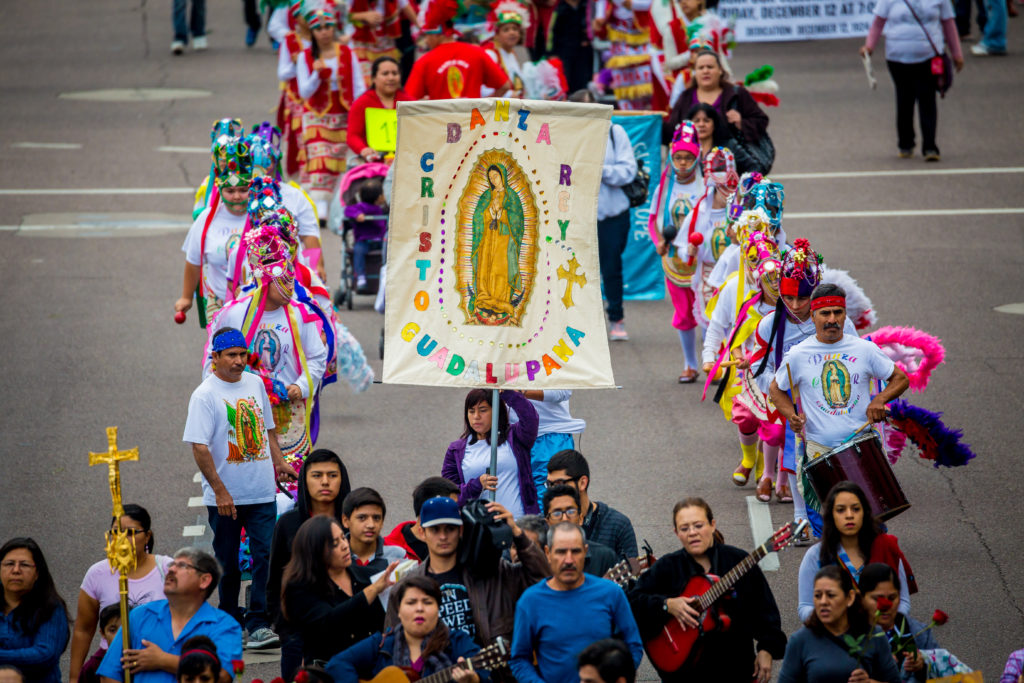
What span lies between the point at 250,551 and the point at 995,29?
66.9 ft

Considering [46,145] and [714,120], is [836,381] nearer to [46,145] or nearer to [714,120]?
[714,120]

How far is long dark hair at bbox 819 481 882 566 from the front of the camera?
284 inches

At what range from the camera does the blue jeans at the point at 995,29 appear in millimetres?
25031

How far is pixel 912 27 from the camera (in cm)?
1891

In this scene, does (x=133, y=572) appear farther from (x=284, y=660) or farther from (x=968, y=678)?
(x=968, y=678)

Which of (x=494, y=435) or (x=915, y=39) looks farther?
(x=915, y=39)

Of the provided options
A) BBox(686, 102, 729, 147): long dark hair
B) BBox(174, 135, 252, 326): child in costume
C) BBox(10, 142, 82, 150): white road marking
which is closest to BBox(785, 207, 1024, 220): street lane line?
BBox(686, 102, 729, 147): long dark hair

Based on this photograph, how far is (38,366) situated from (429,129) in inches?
310

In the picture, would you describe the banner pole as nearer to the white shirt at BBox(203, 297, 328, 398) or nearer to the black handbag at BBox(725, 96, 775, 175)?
the white shirt at BBox(203, 297, 328, 398)

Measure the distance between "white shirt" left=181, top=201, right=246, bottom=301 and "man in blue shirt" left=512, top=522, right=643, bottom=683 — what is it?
16.1 feet

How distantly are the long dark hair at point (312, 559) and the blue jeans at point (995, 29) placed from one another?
20.8 m

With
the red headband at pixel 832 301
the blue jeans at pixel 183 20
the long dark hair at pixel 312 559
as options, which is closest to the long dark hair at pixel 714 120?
the red headband at pixel 832 301

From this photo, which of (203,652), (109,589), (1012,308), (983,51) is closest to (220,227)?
(109,589)

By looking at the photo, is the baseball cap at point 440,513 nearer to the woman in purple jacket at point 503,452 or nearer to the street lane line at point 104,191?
the woman in purple jacket at point 503,452
